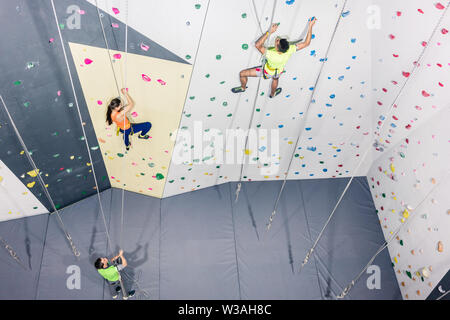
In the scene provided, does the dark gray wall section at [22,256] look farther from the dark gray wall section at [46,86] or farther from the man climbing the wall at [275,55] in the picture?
the man climbing the wall at [275,55]

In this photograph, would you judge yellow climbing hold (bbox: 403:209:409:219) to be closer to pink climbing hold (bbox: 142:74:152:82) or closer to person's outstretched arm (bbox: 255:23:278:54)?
person's outstretched arm (bbox: 255:23:278:54)

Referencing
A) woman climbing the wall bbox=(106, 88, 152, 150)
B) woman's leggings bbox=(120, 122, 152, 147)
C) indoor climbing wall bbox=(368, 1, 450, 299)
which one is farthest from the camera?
woman's leggings bbox=(120, 122, 152, 147)

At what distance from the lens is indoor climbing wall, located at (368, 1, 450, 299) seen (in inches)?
140

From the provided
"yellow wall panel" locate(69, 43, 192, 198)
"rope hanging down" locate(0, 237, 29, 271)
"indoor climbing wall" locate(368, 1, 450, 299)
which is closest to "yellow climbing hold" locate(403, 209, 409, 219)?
"indoor climbing wall" locate(368, 1, 450, 299)

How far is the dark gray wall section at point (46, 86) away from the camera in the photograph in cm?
321

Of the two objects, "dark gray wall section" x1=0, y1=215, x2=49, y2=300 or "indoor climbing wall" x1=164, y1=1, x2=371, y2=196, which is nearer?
"indoor climbing wall" x1=164, y1=1, x2=371, y2=196

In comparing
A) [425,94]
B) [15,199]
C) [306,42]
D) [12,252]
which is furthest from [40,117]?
[425,94]

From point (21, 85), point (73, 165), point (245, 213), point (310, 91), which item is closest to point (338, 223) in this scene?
point (245, 213)

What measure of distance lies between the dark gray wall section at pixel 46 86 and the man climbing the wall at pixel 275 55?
664 millimetres

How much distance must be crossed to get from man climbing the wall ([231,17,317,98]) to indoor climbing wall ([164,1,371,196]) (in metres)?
0.05

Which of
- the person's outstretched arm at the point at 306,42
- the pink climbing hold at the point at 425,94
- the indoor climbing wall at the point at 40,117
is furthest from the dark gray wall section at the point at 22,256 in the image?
the pink climbing hold at the point at 425,94

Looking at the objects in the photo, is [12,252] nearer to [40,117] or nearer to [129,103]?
[40,117]

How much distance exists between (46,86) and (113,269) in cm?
178

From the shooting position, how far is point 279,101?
4355mm
